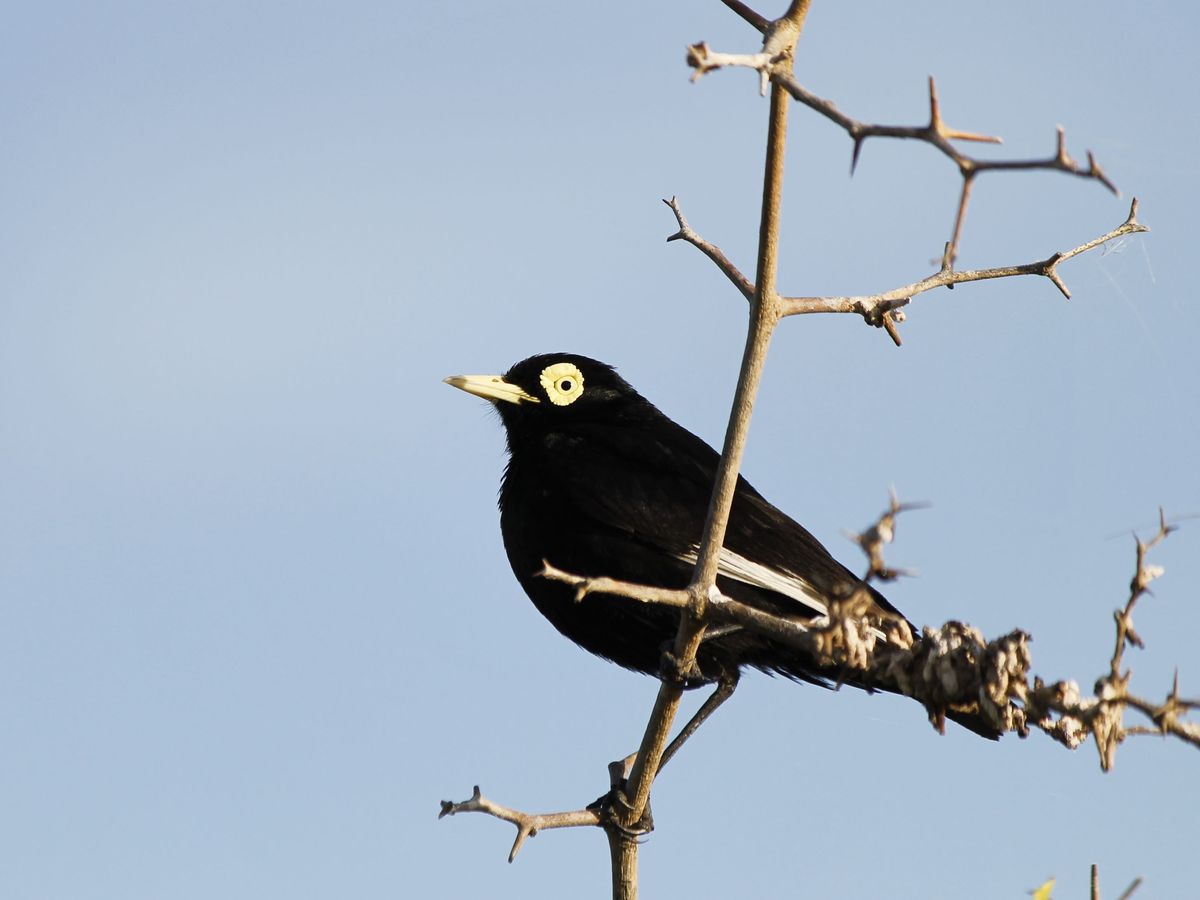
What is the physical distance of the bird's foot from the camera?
14.3 ft

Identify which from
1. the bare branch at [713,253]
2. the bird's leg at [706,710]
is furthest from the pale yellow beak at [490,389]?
the bare branch at [713,253]

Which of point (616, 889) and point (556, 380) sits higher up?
point (556, 380)

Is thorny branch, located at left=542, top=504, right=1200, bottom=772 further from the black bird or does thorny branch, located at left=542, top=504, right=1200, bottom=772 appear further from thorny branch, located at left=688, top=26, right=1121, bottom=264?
the black bird

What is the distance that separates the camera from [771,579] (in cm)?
497

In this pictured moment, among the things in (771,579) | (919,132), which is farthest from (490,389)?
(919,132)

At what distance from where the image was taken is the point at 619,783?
198 inches

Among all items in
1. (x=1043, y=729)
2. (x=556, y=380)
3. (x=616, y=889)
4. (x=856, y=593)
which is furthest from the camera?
(x=556, y=380)

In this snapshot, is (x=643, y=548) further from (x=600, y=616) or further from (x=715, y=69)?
(x=715, y=69)

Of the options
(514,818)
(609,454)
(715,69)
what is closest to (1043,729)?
(715,69)

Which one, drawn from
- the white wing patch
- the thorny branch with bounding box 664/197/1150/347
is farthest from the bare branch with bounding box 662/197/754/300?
the white wing patch

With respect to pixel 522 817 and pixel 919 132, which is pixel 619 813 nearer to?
pixel 522 817

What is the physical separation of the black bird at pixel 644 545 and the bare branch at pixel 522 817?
0.78m

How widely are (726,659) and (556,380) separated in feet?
5.35

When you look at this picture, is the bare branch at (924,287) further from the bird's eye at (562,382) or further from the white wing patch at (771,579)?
the bird's eye at (562,382)
